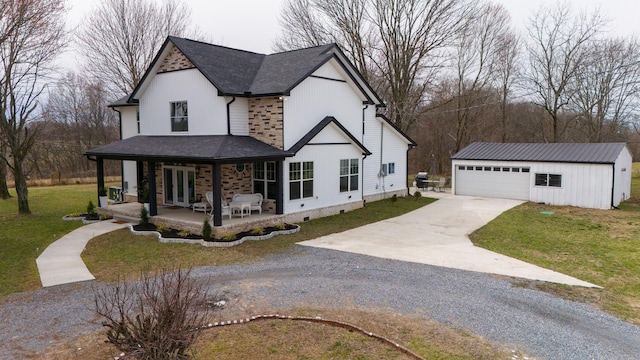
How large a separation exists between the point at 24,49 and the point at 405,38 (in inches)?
798

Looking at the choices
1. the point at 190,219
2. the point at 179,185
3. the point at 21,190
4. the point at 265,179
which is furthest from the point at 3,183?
the point at 265,179

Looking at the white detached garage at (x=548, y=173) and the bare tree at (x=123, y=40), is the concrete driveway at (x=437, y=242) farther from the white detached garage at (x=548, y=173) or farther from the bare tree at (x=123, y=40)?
the bare tree at (x=123, y=40)

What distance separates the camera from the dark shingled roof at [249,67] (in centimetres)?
1575

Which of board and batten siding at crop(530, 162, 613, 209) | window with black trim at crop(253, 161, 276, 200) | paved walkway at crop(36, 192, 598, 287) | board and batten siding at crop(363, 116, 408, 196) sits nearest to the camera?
paved walkway at crop(36, 192, 598, 287)

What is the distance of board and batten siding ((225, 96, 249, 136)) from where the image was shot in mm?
15766

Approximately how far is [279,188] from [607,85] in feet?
98.2

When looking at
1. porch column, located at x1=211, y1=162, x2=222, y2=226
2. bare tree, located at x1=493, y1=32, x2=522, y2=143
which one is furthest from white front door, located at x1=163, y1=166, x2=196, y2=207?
bare tree, located at x1=493, y1=32, x2=522, y2=143

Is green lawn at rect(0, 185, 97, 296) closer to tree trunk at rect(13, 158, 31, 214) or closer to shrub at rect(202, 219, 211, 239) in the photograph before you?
tree trunk at rect(13, 158, 31, 214)

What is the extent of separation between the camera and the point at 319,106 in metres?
17.3

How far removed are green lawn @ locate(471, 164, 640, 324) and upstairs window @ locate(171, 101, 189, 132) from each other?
39.1 feet

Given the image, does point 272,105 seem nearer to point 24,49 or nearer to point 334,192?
point 334,192

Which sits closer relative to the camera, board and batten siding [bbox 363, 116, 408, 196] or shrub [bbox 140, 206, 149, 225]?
shrub [bbox 140, 206, 149, 225]

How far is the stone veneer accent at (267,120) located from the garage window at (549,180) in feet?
46.8

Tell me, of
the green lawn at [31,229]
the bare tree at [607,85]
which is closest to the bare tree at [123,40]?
the green lawn at [31,229]
